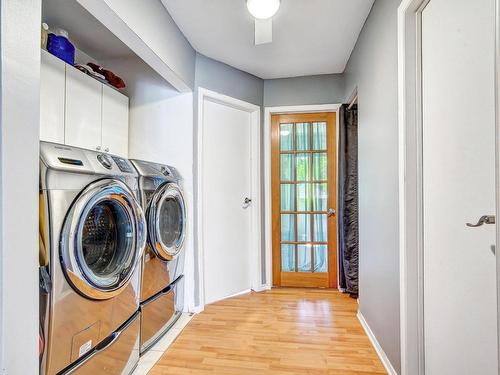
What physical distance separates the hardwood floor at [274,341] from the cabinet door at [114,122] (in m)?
1.61

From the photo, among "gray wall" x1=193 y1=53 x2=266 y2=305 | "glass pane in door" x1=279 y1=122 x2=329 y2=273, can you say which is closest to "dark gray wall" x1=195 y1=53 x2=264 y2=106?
"gray wall" x1=193 y1=53 x2=266 y2=305

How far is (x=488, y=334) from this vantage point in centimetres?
95

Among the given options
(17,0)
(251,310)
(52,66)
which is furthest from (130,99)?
(251,310)

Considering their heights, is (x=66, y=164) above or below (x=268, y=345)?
above

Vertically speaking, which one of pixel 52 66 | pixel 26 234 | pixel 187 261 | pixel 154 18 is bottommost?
pixel 187 261

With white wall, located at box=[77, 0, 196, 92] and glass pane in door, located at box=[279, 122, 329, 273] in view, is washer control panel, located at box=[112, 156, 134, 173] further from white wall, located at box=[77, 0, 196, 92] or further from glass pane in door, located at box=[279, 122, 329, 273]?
glass pane in door, located at box=[279, 122, 329, 273]

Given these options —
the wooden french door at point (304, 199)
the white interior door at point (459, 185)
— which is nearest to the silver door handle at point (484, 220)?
the white interior door at point (459, 185)

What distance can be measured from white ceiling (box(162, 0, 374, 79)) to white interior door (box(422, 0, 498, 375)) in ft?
2.79

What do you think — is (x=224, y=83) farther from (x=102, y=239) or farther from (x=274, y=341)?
(x=274, y=341)

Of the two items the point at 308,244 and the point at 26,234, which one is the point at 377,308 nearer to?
the point at 308,244

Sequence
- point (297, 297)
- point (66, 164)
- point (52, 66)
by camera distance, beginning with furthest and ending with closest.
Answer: point (297, 297) < point (52, 66) < point (66, 164)

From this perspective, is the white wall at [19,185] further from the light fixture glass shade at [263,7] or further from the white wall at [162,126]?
the white wall at [162,126]

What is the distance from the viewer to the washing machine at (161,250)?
6.07 feet

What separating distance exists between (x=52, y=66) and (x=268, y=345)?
235 cm
